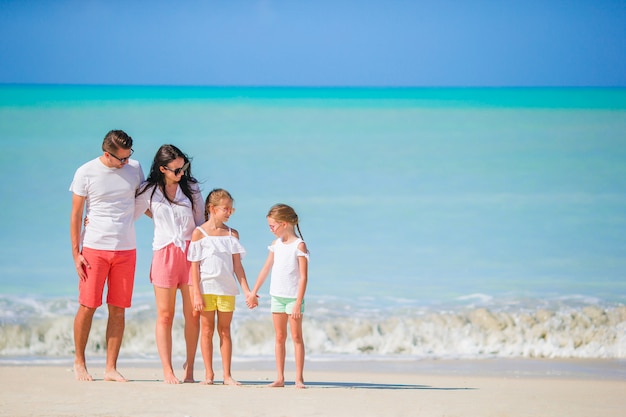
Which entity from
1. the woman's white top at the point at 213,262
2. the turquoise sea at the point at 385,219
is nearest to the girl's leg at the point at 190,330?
the woman's white top at the point at 213,262

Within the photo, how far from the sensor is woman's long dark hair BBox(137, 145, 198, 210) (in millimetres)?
4695

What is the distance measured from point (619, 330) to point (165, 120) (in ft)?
49.0

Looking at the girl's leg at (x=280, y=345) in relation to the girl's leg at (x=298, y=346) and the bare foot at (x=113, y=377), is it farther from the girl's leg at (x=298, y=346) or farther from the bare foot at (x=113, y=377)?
the bare foot at (x=113, y=377)

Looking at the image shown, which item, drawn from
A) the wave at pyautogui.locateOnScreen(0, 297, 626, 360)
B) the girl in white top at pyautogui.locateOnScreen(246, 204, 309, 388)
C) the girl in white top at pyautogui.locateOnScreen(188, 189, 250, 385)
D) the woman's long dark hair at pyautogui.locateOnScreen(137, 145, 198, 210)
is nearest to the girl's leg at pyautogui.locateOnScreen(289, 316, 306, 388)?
the girl in white top at pyautogui.locateOnScreen(246, 204, 309, 388)

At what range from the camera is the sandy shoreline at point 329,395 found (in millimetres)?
3965

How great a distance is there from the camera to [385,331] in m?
6.97

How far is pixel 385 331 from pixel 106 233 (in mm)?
2941

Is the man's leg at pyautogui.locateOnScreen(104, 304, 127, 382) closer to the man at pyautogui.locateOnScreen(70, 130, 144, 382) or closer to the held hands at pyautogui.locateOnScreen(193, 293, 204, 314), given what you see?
the man at pyautogui.locateOnScreen(70, 130, 144, 382)

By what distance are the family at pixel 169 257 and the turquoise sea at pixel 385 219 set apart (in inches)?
60.3

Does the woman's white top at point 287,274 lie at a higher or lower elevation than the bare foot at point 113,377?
higher

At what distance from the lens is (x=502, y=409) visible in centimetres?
414

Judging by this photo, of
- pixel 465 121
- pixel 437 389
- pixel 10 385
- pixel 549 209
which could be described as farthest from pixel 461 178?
pixel 10 385

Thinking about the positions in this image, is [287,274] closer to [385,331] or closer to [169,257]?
[169,257]

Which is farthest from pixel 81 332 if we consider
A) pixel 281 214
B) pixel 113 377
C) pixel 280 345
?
pixel 281 214
